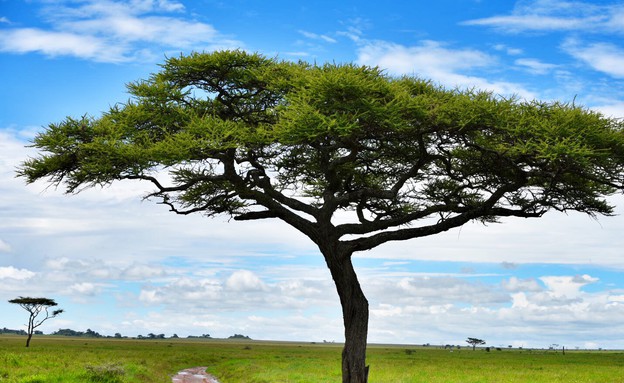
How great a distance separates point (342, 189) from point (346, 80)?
21.6ft

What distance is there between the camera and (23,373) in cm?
2394

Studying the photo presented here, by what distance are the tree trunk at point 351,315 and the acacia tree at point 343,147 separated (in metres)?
0.05

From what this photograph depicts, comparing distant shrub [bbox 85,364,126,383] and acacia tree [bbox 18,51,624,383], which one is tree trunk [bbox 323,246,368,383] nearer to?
acacia tree [bbox 18,51,624,383]

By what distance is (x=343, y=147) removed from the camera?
20.1 meters

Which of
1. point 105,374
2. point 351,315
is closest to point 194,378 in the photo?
point 105,374

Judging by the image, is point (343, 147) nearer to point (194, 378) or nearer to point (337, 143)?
point (337, 143)

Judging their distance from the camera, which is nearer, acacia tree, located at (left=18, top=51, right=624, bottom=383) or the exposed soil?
acacia tree, located at (left=18, top=51, right=624, bottom=383)

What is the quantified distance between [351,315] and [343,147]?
235 inches

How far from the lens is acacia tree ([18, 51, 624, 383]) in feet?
60.7

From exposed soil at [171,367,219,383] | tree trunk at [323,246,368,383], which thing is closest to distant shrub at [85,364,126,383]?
exposed soil at [171,367,219,383]

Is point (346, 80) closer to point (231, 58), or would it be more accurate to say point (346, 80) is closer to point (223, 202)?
point (231, 58)

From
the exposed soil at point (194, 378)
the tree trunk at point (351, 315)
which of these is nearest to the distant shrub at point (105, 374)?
the exposed soil at point (194, 378)

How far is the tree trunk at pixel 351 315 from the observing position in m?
20.6

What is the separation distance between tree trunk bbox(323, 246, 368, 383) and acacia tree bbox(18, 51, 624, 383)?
0.05 meters
